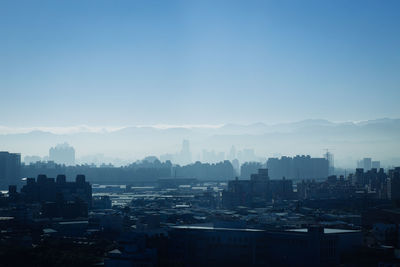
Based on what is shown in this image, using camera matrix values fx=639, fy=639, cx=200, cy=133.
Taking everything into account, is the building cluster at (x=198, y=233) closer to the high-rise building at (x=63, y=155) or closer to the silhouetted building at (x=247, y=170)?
the silhouetted building at (x=247, y=170)

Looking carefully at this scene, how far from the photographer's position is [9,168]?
6631 centimetres

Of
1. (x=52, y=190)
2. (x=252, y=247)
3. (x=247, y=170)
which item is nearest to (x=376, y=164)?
(x=247, y=170)

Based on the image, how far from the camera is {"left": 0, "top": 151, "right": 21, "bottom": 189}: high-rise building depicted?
65.5 meters

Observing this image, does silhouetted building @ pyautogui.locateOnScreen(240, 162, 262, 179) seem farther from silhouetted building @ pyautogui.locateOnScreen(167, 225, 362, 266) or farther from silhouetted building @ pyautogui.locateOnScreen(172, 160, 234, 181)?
silhouetted building @ pyautogui.locateOnScreen(167, 225, 362, 266)

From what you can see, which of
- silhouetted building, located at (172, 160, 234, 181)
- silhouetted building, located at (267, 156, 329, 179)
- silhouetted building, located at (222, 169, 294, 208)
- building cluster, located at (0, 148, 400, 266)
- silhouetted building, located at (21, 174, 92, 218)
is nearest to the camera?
building cluster, located at (0, 148, 400, 266)

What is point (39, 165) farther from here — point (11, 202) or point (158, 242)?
point (158, 242)

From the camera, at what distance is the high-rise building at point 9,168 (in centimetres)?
6550

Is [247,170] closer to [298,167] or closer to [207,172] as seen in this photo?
[298,167]

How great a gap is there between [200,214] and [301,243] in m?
16.4

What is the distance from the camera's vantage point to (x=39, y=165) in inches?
3428

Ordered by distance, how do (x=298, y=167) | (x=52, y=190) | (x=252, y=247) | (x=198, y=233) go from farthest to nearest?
1. (x=298, y=167)
2. (x=52, y=190)
3. (x=198, y=233)
4. (x=252, y=247)

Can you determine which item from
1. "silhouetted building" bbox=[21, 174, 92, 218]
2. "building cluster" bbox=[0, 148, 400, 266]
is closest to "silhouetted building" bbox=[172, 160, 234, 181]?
"building cluster" bbox=[0, 148, 400, 266]

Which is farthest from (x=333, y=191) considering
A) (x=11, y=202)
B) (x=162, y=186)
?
(x=162, y=186)

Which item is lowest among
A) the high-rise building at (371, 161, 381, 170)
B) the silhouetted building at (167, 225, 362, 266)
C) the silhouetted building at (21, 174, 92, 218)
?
the silhouetted building at (167, 225, 362, 266)
